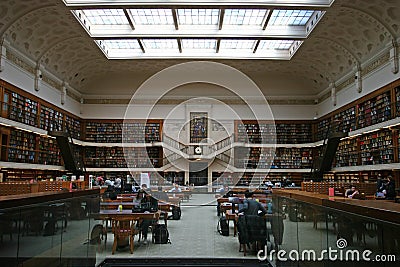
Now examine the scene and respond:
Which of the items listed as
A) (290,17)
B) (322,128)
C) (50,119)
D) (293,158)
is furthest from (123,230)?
(322,128)

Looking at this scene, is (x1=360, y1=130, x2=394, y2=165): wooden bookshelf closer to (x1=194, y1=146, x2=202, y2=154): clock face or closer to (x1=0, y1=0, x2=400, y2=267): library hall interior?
(x1=0, y1=0, x2=400, y2=267): library hall interior

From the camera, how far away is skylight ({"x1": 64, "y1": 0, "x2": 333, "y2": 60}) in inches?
519

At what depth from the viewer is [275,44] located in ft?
61.1

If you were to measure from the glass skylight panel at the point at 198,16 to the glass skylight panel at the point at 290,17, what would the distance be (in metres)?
2.49

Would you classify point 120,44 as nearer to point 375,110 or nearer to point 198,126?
point 198,126

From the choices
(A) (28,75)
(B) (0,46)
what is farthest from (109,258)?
(A) (28,75)

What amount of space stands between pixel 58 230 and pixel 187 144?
1940 cm

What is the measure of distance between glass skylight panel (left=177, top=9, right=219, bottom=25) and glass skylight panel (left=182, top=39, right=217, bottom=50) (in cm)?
213

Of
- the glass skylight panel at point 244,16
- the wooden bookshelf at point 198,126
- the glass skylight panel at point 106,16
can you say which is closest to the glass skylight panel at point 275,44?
the glass skylight panel at point 244,16

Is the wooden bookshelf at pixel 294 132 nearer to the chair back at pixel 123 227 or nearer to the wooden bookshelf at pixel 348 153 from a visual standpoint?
the wooden bookshelf at pixel 348 153

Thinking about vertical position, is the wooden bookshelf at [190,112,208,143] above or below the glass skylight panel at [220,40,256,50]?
below

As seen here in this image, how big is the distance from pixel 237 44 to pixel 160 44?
4009 millimetres

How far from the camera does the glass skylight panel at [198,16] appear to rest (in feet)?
49.5

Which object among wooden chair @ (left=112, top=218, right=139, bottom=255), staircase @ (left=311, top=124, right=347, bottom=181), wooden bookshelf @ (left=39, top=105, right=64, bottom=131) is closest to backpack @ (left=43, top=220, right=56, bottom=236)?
wooden chair @ (left=112, top=218, right=139, bottom=255)
